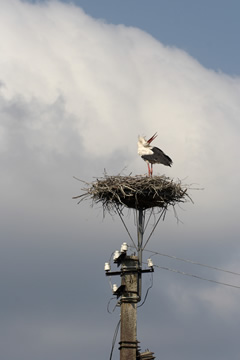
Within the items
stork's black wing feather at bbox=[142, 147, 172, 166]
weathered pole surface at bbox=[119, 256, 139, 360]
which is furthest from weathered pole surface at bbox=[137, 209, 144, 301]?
stork's black wing feather at bbox=[142, 147, 172, 166]

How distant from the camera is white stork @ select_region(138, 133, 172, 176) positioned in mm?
24547

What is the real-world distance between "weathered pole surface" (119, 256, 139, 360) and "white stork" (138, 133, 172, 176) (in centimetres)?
768

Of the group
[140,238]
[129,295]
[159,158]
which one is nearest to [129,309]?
[129,295]

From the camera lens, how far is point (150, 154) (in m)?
24.9

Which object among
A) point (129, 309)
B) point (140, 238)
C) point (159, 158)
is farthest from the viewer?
point (159, 158)

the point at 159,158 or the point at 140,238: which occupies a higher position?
the point at 159,158

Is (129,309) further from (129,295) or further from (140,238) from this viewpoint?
(140,238)

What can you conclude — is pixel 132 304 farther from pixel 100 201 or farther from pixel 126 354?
pixel 100 201

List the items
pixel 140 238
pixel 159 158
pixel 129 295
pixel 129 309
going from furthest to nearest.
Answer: pixel 159 158 → pixel 140 238 → pixel 129 295 → pixel 129 309

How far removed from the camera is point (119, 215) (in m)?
19.3

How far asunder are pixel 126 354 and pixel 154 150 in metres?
10.1

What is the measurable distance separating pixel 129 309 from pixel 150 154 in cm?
909

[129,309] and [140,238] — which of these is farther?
[140,238]

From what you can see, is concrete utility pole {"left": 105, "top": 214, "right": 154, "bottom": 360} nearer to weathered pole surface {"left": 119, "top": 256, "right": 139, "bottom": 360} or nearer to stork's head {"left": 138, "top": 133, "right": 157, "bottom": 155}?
weathered pole surface {"left": 119, "top": 256, "right": 139, "bottom": 360}
